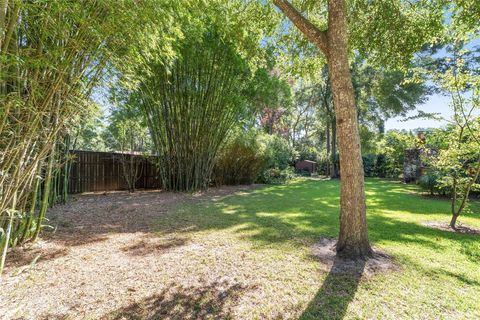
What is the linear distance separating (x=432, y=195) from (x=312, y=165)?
12.8m

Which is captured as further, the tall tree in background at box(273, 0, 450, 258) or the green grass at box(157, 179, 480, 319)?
the tall tree in background at box(273, 0, 450, 258)

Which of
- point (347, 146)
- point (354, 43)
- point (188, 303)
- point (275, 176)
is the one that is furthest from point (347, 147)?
point (275, 176)

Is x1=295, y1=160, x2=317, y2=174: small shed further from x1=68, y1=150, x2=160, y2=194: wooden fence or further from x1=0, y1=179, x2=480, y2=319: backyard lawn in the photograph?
x1=0, y1=179, x2=480, y2=319: backyard lawn

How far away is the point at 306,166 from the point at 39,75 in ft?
63.7

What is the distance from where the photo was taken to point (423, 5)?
2949 mm

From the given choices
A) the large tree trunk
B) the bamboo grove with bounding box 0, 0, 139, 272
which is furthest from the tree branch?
the bamboo grove with bounding box 0, 0, 139, 272

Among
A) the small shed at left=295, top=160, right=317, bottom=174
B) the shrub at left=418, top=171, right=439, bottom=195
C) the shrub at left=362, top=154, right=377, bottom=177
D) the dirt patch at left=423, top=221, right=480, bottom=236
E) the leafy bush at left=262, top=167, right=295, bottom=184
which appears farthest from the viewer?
the small shed at left=295, top=160, right=317, bottom=174

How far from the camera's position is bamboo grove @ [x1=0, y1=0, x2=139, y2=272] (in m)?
1.45

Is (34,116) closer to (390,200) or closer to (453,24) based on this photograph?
(453,24)

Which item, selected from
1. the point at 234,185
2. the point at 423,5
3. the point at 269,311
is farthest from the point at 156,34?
the point at 234,185

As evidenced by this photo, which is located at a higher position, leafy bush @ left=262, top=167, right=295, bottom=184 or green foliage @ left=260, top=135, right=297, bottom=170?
green foliage @ left=260, top=135, right=297, bottom=170

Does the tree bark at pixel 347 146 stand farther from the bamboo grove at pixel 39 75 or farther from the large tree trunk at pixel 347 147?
the bamboo grove at pixel 39 75

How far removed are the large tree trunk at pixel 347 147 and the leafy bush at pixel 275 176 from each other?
8.76m

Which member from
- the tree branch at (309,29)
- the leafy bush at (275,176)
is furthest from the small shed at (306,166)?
the tree branch at (309,29)
